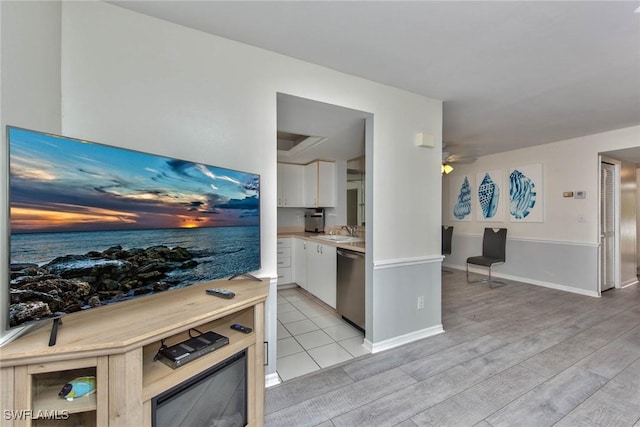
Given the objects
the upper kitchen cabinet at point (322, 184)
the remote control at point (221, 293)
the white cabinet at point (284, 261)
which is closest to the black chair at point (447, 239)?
the upper kitchen cabinet at point (322, 184)

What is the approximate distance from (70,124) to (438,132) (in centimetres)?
282

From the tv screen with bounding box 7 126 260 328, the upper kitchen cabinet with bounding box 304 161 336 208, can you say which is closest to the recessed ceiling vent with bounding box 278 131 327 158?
the upper kitchen cabinet with bounding box 304 161 336 208

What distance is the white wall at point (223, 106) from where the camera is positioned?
142 cm

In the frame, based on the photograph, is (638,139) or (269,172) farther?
(638,139)

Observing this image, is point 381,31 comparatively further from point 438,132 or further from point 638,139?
point 638,139

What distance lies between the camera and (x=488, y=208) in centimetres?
508

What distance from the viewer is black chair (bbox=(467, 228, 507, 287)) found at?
443 centimetres

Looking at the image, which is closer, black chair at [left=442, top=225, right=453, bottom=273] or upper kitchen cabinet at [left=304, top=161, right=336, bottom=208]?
upper kitchen cabinet at [left=304, top=161, right=336, bottom=208]

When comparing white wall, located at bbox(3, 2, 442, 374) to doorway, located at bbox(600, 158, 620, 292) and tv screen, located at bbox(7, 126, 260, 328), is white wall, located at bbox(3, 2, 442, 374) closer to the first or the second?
tv screen, located at bbox(7, 126, 260, 328)

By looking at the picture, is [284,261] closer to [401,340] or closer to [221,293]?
[401,340]

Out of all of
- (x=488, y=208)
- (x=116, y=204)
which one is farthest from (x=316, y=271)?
(x=488, y=208)

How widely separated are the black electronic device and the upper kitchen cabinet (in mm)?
3267

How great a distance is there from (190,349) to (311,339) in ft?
5.16

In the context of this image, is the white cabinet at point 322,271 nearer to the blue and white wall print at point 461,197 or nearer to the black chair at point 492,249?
the black chair at point 492,249
